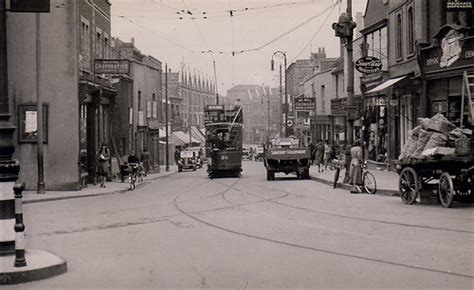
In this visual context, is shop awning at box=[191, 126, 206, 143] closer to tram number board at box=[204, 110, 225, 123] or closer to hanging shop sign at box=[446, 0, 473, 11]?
tram number board at box=[204, 110, 225, 123]

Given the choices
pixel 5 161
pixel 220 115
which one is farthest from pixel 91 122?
pixel 5 161

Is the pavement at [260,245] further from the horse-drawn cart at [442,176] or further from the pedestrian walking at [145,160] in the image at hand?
the pedestrian walking at [145,160]

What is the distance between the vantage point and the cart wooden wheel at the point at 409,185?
53.8 feet

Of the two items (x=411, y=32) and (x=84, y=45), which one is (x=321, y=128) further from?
(x=84, y=45)

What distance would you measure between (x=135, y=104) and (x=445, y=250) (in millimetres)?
36424

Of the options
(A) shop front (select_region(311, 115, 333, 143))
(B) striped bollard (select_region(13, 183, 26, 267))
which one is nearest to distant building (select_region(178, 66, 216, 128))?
(A) shop front (select_region(311, 115, 333, 143))

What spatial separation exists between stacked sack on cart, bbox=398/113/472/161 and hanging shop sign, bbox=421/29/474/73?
6.57m

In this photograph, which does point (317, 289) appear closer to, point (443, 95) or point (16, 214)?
point (16, 214)

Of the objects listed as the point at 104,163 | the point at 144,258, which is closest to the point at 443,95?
the point at 104,163

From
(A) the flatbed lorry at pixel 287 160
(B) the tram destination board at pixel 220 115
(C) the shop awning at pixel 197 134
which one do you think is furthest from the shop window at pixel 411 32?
(C) the shop awning at pixel 197 134

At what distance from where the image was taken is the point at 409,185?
16797 mm

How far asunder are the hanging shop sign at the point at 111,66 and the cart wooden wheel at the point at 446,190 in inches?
599

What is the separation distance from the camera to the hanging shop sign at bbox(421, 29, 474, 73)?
2173 cm

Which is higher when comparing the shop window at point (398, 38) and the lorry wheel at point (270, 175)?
the shop window at point (398, 38)
